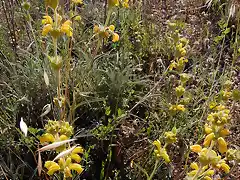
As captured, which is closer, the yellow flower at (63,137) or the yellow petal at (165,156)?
the yellow flower at (63,137)

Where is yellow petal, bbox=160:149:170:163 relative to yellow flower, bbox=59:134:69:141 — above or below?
below

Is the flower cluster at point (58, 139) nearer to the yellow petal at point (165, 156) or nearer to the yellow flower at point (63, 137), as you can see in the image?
the yellow flower at point (63, 137)

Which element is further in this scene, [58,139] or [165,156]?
[165,156]

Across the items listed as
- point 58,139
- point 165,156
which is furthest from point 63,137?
point 165,156

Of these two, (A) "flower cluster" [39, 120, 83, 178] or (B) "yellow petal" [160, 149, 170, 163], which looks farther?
(B) "yellow petal" [160, 149, 170, 163]

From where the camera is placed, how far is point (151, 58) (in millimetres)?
2361

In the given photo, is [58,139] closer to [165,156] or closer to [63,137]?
[63,137]

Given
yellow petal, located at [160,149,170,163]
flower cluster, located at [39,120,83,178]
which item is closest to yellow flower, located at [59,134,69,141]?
flower cluster, located at [39,120,83,178]

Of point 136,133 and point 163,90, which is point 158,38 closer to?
point 163,90

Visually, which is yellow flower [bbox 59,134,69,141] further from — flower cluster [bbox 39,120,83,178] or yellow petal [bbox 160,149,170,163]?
yellow petal [bbox 160,149,170,163]

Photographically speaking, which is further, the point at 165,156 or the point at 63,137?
the point at 165,156

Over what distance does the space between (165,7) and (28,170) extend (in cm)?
189

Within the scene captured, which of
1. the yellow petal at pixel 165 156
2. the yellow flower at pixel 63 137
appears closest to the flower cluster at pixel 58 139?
the yellow flower at pixel 63 137

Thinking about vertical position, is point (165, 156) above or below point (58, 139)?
below
